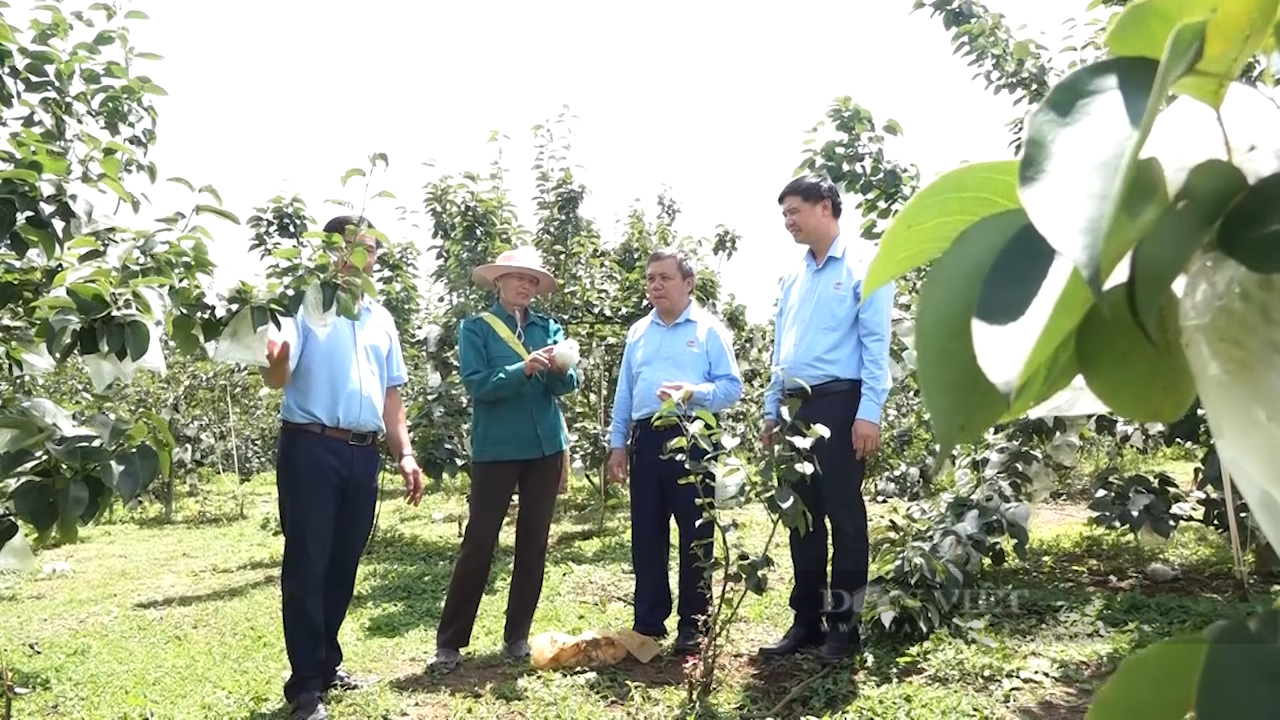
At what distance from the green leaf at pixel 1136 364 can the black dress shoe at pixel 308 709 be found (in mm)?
3417

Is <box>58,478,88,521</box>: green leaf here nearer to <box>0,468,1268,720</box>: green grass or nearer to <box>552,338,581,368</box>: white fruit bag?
<box>0,468,1268,720</box>: green grass

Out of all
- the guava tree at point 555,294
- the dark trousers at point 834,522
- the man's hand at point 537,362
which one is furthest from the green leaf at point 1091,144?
the guava tree at point 555,294

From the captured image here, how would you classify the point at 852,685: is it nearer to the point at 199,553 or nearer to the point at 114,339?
the point at 114,339

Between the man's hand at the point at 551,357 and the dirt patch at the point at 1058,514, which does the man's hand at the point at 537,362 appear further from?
the dirt patch at the point at 1058,514

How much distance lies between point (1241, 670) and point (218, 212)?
2010 mm

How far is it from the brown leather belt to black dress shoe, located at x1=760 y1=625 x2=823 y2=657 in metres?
1.70

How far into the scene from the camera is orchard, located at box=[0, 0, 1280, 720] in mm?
244

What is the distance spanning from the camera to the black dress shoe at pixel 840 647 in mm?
3578

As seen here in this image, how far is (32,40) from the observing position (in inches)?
102

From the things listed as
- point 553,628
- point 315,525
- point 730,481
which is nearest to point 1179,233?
point 730,481

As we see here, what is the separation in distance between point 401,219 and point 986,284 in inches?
314

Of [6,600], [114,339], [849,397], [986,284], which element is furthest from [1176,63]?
[6,600]

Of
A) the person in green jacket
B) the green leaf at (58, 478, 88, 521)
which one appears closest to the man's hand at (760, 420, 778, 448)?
the person in green jacket

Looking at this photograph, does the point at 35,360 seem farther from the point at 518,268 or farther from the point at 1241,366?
the point at 1241,366
